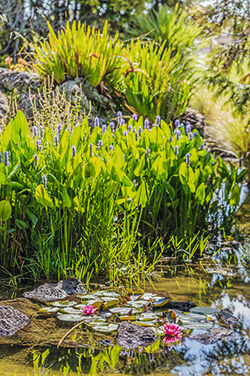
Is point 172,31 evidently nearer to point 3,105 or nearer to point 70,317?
point 3,105

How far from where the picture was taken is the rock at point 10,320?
2097 mm

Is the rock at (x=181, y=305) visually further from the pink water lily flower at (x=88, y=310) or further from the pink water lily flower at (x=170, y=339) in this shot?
the pink water lily flower at (x=88, y=310)

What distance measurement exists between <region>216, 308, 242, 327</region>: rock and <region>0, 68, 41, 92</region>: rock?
4800mm

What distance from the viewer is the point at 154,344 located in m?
2.00

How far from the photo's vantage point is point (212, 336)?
2078mm

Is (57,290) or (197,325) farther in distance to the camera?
(57,290)

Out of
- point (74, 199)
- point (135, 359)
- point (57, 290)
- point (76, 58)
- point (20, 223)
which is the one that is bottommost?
point (135, 359)

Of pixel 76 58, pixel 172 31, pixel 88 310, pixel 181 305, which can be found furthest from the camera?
pixel 172 31

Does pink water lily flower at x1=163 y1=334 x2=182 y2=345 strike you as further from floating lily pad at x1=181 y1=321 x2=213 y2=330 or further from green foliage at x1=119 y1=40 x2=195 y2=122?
green foliage at x1=119 y1=40 x2=195 y2=122

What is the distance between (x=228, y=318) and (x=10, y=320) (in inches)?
45.5

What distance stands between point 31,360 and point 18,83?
203 inches

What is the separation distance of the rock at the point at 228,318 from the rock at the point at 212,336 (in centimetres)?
10

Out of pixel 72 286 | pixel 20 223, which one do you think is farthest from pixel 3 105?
pixel 72 286

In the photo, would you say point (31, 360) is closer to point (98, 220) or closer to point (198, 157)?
point (98, 220)
